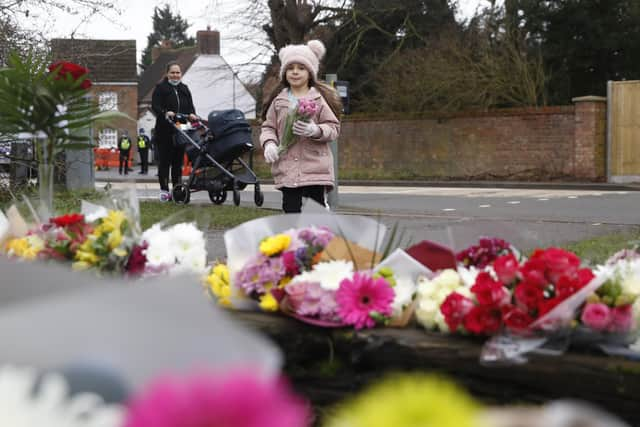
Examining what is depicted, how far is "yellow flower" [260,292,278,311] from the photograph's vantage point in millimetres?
2799

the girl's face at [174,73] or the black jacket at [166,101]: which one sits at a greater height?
the girl's face at [174,73]

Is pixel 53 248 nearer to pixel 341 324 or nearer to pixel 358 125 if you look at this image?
pixel 341 324

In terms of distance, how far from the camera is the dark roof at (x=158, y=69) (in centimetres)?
6975

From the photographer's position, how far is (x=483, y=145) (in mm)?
26141

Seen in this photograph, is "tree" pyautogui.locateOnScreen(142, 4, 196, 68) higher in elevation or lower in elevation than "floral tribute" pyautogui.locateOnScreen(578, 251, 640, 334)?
higher

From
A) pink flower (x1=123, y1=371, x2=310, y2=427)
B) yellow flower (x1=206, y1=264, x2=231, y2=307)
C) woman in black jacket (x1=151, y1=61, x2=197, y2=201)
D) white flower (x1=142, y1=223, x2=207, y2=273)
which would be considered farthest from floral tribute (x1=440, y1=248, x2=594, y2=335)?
woman in black jacket (x1=151, y1=61, x2=197, y2=201)

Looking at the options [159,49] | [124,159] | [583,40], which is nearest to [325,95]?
[583,40]

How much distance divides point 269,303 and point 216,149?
11093 millimetres

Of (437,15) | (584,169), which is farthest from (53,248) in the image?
(437,15)

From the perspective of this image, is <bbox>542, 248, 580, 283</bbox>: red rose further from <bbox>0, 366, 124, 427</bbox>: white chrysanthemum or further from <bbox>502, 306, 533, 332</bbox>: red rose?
<bbox>0, 366, 124, 427</bbox>: white chrysanthemum

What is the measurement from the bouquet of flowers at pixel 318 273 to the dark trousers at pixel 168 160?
1119cm

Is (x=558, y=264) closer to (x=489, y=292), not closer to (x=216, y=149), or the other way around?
(x=489, y=292)

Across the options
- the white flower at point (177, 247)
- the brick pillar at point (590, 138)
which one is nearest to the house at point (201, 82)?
the brick pillar at point (590, 138)

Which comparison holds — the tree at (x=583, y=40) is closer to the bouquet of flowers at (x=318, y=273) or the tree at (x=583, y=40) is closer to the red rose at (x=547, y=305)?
the bouquet of flowers at (x=318, y=273)
